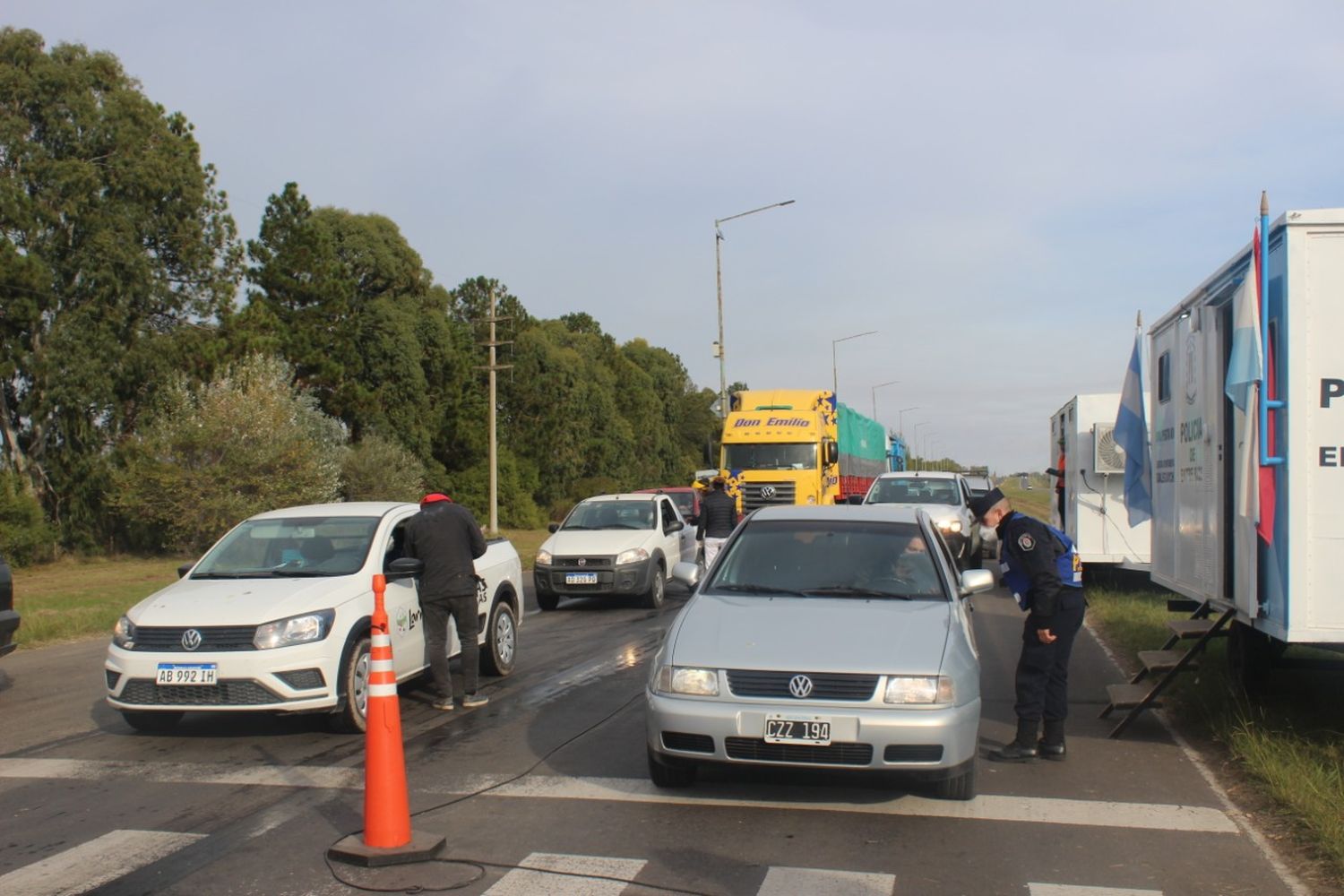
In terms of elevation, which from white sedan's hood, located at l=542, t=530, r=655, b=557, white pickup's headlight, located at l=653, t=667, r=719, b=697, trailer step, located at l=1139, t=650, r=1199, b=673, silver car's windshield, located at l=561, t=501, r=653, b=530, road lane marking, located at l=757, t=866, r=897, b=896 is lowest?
road lane marking, located at l=757, t=866, r=897, b=896

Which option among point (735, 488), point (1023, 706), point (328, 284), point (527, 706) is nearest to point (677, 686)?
point (1023, 706)

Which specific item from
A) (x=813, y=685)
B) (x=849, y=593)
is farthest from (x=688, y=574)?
(x=813, y=685)

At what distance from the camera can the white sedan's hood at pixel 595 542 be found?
16.7 m

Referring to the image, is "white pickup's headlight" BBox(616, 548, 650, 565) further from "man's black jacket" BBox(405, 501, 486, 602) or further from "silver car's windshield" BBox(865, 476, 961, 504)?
"man's black jacket" BBox(405, 501, 486, 602)

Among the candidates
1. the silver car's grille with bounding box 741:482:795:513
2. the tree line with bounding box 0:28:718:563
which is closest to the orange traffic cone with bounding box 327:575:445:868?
the silver car's grille with bounding box 741:482:795:513

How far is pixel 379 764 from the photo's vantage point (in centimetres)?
532

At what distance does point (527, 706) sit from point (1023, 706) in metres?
3.80

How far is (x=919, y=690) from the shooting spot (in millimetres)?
5809

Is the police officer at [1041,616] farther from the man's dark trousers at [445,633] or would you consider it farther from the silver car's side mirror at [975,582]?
the man's dark trousers at [445,633]

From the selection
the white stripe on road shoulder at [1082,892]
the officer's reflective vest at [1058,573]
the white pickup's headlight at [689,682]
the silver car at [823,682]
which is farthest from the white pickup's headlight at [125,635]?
the white stripe on road shoulder at [1082,892]

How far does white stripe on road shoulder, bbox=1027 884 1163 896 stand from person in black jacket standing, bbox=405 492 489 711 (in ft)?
16.5

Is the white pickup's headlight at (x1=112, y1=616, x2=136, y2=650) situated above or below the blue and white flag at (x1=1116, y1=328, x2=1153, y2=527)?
below

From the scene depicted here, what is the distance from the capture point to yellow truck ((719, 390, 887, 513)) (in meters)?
26.2

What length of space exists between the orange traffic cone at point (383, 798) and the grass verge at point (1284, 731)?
4060mm
